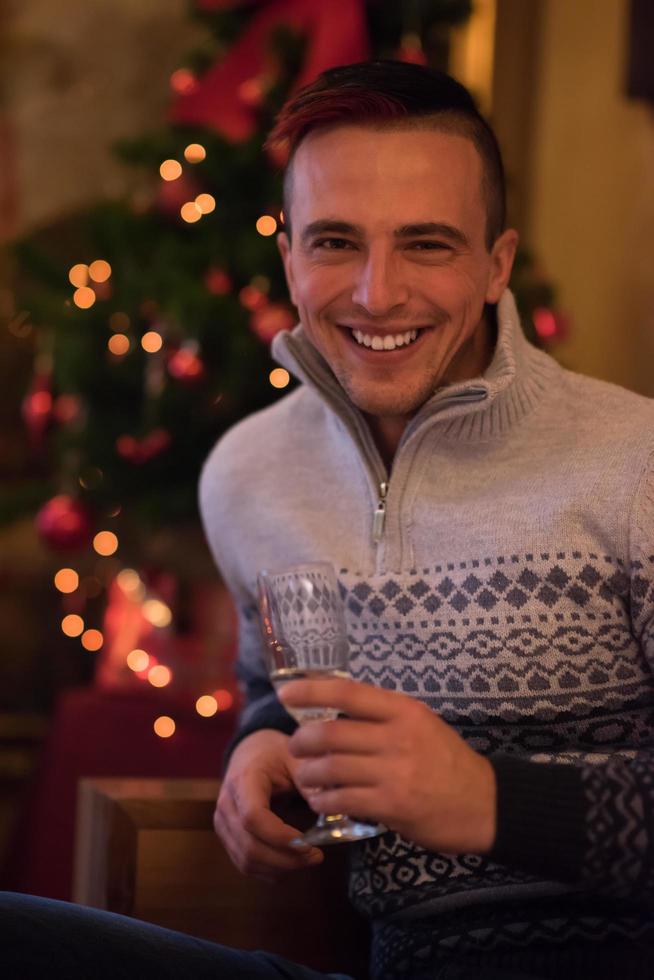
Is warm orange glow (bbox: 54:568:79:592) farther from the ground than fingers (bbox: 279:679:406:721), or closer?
closer

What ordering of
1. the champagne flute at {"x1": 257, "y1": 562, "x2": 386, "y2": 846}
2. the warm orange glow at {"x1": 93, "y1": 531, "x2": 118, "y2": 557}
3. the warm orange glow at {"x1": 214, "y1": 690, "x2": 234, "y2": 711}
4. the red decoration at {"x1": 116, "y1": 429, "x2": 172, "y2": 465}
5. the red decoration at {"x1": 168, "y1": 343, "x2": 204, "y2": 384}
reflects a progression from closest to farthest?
the champagne flute at {"x1": 257, "y1": 562, "x2": 386, "y2": 846}
the red decoration at {"x1": 168, "y1": 343, "x2": 204, "y2": 384}
the red decoration at {"x1": 116, "y1": 429, "x2": 172, "y2": 465}
the warm orange glow at {"x1": 214, "y1": 690, "x2": 234, "y2": 711}
the warm orange glow at {"x1": 93, "y1": 531, "x2": 118, "y2": 557}

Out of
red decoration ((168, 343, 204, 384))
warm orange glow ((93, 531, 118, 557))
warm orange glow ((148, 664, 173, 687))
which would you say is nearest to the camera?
red decoration ((168, 343, 204, 384))

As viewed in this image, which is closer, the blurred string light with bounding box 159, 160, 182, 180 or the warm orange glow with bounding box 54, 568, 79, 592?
the blurred string light with bounding box 159, 160, 182, 180

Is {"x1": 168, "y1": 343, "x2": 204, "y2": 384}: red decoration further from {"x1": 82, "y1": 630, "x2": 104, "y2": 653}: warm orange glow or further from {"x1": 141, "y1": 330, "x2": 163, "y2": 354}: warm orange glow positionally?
{"x1": 82, "y1": 630, "x2": 104, "y2": 653}: warm orange glow

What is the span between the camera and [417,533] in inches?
63.9

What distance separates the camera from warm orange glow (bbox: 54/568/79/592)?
14.9 feet

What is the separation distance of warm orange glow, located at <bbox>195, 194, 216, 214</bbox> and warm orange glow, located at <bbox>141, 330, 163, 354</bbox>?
1.03ft

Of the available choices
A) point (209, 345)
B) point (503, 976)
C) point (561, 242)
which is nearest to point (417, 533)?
point (503, 976)

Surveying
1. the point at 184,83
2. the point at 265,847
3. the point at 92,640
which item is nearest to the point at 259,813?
the point at 265,847

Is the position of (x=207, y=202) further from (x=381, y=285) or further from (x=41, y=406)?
(x=381, y=285)

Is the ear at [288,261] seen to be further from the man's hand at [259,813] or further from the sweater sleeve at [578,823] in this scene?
the sweater sleeve at [578,823]

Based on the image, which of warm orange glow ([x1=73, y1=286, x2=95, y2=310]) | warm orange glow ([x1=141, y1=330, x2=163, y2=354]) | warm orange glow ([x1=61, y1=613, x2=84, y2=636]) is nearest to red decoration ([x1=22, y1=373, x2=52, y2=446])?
warm orange glow ([x1=73, y1=286, x2=95, y2=310])

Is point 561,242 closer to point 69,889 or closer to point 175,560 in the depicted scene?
point 175,560

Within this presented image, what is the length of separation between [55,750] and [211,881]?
4.90 feet
